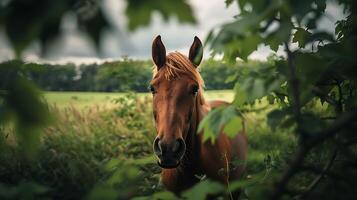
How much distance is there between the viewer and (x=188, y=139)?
10.9ft

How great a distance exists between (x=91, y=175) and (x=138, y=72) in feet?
13.6

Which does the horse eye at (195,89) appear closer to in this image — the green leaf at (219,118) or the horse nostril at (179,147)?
the horse nostril at (179,147)

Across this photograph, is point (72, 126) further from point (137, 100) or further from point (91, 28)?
point (91, 28)

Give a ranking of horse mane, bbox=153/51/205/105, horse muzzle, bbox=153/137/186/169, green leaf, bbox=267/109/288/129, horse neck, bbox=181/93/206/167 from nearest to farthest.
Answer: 1. green leaf, bbox=267/109/288/129
2. horse muzzle, bbox=153/137/186/169
3. horse mane, bbox=153/51/205/105
4. horse neck, bbox=181/93/206/167

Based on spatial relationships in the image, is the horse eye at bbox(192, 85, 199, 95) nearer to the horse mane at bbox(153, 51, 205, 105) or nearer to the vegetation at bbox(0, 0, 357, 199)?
the horse mane at bbox(153, 51, 205, 105)

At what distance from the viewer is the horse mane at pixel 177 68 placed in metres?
3.19

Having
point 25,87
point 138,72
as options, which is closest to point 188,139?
point 25,87

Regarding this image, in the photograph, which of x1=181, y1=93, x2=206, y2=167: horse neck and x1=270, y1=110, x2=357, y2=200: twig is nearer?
x1=270, y1=110, x2=357, y2=200: twig

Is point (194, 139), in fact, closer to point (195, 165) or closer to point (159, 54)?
point (195, 165)

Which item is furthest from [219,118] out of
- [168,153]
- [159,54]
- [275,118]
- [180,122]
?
[159,54]

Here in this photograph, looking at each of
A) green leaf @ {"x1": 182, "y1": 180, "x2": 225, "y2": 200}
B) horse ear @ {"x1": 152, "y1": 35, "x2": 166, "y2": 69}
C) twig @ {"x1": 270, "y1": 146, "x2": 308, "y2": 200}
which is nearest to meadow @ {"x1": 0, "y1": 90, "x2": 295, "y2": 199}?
horse ear @ {"x1": 152, "y1": 35, "x2": 166, "y2": 69}

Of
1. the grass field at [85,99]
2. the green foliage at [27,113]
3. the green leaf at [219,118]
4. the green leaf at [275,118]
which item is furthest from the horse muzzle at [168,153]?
the grass field at [85,99]

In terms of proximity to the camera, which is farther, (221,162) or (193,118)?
(221,162)

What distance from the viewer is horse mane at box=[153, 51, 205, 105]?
3.19 metres
